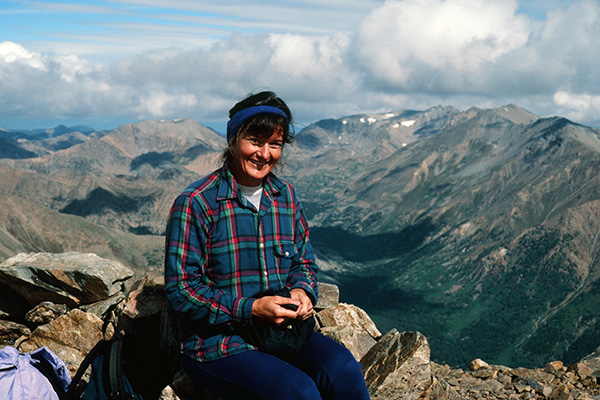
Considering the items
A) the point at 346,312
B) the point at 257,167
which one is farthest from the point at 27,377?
the point at 346,312

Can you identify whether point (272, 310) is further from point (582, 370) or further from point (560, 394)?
point (582, 370)

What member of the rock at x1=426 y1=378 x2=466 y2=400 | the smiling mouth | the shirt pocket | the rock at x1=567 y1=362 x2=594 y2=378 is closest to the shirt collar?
the smiling mouth

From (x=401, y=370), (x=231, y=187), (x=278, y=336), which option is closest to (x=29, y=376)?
(x=278, y=336)

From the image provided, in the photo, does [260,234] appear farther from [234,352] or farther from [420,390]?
[420,390]

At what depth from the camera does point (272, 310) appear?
6863 mm

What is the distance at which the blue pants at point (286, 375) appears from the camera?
6.47 metres

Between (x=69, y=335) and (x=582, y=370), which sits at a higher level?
(x=69, y=335)

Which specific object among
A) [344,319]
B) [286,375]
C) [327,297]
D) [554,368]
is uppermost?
[286,375]

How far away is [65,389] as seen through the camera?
326 inches

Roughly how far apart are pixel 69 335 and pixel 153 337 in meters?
2.48

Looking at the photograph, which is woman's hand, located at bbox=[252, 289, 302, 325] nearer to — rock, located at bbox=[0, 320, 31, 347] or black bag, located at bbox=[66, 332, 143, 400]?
black bag, located at bbox=[66, 332, 143, 400]

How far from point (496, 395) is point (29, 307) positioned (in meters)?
14.1

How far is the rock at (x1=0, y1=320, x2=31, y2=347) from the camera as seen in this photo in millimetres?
12305

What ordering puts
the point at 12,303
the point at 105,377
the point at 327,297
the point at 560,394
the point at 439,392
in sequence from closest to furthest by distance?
the point at 105,377
the point at 439,392
the point at 560,394
the point at 12,303
the point at 327,297
